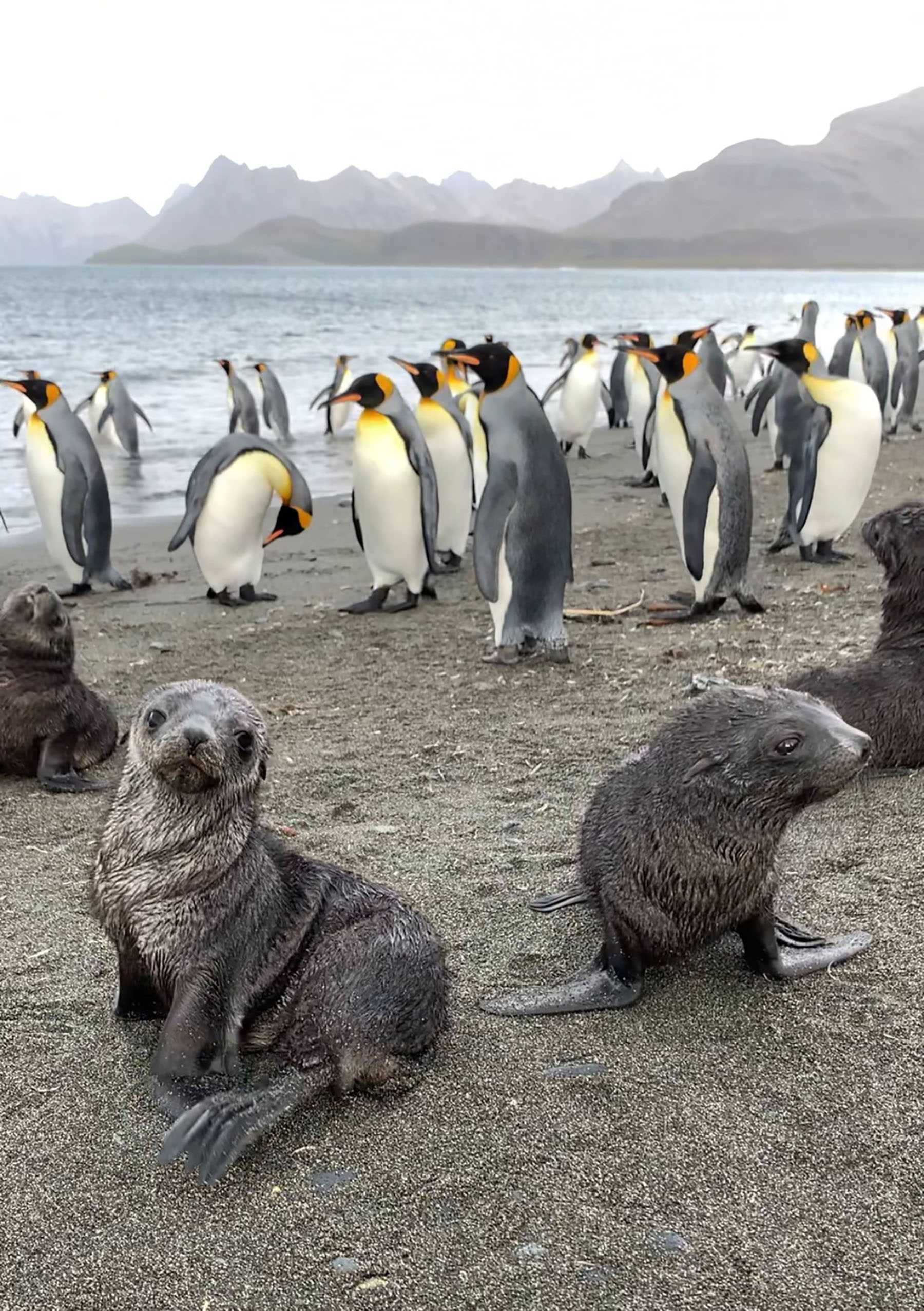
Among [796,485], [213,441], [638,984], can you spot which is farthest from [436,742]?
[213,441]

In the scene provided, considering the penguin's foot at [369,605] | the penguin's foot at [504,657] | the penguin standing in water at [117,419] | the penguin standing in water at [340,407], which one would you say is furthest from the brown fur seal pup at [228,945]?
the penguin standing in water at [340,407]

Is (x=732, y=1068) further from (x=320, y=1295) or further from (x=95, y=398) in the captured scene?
(x=95, y=398)

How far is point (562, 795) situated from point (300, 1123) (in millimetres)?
2168

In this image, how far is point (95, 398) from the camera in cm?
1825

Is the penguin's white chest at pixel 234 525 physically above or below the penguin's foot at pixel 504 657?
above

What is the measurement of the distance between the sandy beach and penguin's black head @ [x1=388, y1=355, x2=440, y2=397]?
16.7 feet

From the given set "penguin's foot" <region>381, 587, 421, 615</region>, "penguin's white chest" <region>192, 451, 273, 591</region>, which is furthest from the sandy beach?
"penguin's white chest" <region>192, 451, 273, 591</region>

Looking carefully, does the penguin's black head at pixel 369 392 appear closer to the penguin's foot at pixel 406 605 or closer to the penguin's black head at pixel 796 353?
the penguin's foot at pixel 406 605

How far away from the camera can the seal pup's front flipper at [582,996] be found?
3180 millimetres

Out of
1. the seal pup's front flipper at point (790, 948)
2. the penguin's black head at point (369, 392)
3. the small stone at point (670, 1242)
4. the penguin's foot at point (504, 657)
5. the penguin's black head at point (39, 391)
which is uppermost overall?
the penguin's black head at point (369, 392)

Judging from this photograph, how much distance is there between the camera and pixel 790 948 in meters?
3.40

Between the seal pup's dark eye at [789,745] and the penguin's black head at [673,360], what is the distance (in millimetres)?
5755

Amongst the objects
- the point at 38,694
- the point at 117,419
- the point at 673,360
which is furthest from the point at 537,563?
the point at 117,419

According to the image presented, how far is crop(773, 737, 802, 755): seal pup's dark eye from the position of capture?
9.79ft
